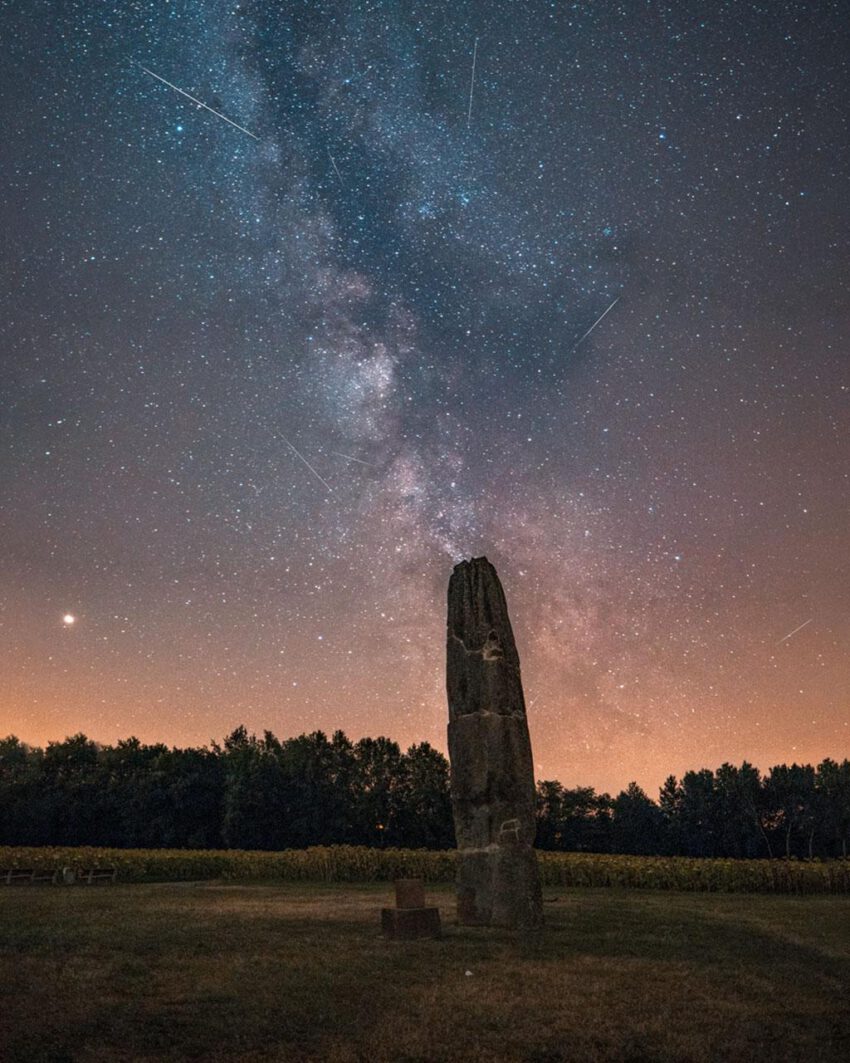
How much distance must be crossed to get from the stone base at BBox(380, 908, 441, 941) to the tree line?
4402 centimetres

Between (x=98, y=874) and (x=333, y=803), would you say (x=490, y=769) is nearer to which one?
(x=98, y=874)

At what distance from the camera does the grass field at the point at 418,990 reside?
8094 millimetres

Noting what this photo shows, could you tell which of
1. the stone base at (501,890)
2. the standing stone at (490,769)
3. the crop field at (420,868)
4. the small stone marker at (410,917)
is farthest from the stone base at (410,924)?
the crop field at (420,868)

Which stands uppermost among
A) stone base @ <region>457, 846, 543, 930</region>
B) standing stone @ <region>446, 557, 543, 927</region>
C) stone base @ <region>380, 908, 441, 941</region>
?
standing stone @ <region>446, 557, 543, 927</region>

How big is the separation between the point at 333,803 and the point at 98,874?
2745cm

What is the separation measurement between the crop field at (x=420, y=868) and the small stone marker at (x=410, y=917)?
17752 mm

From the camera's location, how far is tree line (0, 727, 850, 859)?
5738 cm

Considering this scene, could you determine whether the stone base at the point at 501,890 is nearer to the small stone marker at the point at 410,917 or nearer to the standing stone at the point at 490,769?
the standing stone at the point at 490,769

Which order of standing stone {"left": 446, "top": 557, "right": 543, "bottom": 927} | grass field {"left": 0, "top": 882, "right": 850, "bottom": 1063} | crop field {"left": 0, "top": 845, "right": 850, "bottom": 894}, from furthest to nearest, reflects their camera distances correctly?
crop field {"left": 0, "top": 845, "right": 850, "bottom": 894} → standing stone {"left": 446, "top": 557, "right": 543, "bottom": 927} → grass field {"left": 0, "top": 882, "right": 850, "bottom": 1063}

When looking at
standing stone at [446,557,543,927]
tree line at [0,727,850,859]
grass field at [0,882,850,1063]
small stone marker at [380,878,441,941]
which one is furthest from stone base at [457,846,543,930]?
tree line at [0,727,850,859]

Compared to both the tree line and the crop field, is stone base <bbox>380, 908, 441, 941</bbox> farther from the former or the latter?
the tree line

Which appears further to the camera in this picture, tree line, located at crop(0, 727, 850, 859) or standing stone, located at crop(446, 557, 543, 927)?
tree line, located at crop(0, 727, 850, 859)

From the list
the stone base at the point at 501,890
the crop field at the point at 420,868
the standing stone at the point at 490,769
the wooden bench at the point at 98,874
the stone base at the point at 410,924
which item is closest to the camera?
the stone base at the point at 410,924

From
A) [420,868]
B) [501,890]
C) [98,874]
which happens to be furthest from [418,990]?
[98,874]
